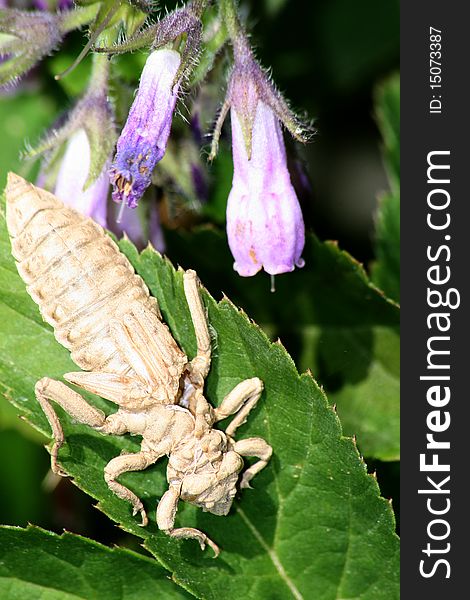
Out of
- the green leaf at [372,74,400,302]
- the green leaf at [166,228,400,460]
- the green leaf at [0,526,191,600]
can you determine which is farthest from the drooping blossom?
the green leaf at [372,74,400,302]

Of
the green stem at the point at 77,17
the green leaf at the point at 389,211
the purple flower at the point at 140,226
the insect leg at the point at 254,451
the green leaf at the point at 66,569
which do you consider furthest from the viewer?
the green leaf at the point at 389,211

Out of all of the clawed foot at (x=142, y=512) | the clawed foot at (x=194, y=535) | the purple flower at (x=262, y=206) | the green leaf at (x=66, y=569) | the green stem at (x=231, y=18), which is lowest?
the green leaf at (x=66, y=569)

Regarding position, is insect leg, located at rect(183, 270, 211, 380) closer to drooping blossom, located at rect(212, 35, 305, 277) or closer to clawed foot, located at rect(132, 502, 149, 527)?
drooping blossom, located at rect(212, 35, 305, 277)

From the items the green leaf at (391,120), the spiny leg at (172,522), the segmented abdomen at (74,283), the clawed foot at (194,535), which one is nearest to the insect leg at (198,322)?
the segmented abdomen at (74,283)

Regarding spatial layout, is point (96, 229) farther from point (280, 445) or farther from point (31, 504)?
point (31, 504)

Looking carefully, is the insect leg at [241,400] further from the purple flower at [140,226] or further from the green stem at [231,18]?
the green stem at [231,18]

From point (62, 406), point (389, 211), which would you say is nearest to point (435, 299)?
point (389, 211)

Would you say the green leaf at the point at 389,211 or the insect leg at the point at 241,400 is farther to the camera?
the green leaf at the point at 389,211
